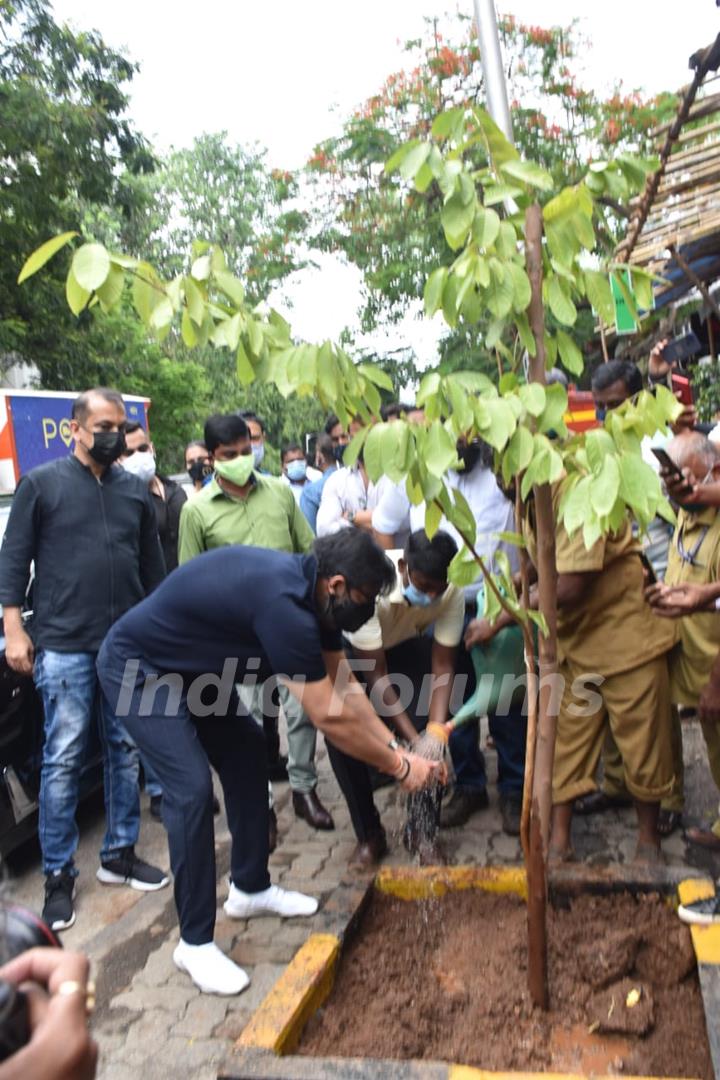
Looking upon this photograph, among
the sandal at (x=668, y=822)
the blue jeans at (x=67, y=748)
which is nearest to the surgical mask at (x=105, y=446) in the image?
the blue jeans at (x=67, y=748)

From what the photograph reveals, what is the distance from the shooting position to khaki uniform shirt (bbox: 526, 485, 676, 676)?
12.3ft

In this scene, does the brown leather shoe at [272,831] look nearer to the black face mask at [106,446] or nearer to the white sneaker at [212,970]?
the white sneaker at [212,970]

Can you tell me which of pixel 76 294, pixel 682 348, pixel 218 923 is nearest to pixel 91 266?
pixel 76 294

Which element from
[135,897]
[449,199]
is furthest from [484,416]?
[135,897]

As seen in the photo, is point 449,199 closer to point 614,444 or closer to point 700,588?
point 614,444

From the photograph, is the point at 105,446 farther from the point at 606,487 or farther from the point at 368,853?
the point at 606,487

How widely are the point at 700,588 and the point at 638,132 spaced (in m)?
11.6

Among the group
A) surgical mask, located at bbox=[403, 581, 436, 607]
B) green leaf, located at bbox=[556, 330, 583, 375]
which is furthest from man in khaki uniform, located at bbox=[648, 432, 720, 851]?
green leaf, located at bbox=[556, 330, 583, 375]

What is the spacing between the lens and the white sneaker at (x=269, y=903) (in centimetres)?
362

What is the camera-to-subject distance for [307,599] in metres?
2.89

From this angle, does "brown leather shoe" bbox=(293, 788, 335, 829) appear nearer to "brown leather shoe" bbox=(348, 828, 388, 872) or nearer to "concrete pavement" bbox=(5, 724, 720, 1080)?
"concrete pavement" bbox=(5, 724, 720, 1080)

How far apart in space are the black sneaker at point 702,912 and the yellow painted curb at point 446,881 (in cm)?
53

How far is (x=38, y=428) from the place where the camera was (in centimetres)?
901

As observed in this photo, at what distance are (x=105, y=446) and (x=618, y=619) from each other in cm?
222
